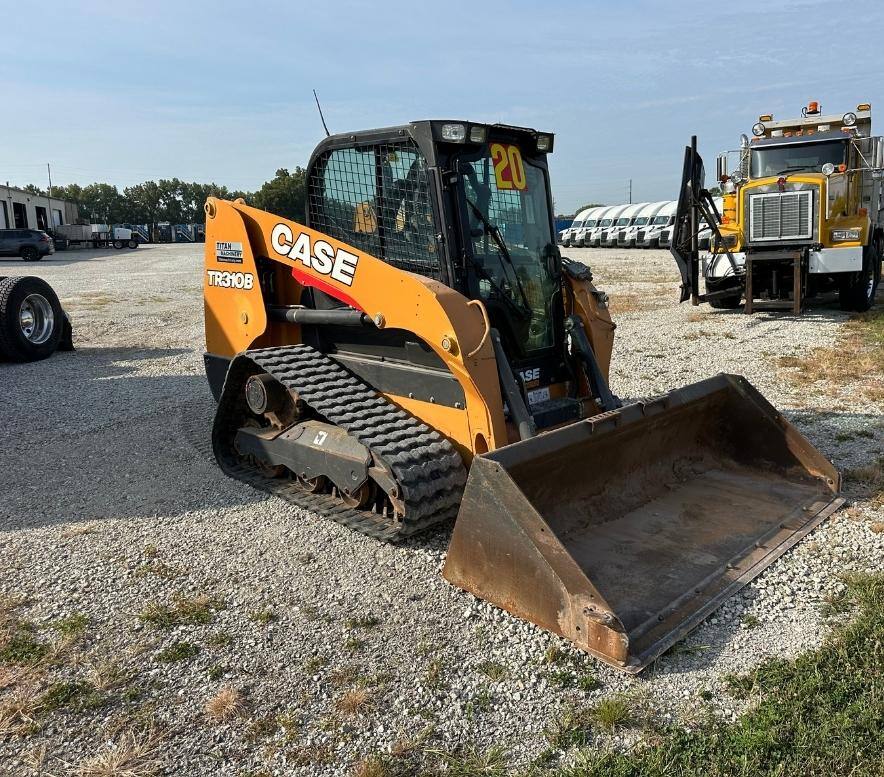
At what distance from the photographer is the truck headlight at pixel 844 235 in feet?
41.3

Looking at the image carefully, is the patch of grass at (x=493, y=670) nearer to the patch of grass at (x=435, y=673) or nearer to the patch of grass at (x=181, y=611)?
the patch of grass at (x=435, y=673)

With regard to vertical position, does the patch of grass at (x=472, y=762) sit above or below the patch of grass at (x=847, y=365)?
below

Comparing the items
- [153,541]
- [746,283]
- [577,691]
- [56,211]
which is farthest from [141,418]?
[56,211]

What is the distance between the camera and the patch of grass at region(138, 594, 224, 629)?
3.85 meters

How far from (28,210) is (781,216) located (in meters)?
52.4

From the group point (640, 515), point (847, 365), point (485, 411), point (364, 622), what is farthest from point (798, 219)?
point (364, 622)

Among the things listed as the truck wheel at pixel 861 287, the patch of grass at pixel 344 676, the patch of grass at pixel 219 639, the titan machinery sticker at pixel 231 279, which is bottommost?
the patch of grass at pixel 344 676

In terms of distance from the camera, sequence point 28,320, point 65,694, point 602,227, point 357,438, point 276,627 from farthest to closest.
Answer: point 602,227 < point 28,320 < point 357,438 < point 276,627 < point 65,694

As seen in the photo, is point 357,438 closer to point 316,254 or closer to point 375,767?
point 316,254

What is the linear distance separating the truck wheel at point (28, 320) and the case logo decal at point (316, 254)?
6.71 m

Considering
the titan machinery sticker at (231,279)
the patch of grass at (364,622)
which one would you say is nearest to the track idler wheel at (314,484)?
the patch of grass at (364,622)

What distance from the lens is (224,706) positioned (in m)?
3.16

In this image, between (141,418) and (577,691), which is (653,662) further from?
(141,418)

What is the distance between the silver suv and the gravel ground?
31.8 metres
